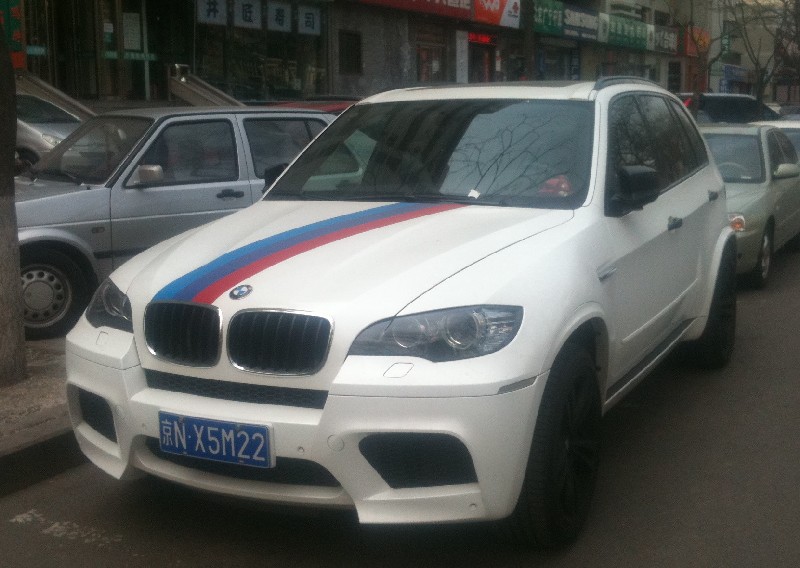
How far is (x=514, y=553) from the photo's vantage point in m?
3.87

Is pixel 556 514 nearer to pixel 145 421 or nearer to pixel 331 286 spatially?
pixel 331 286

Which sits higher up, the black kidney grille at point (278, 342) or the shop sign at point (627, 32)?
the shop sign at point (627, 32)

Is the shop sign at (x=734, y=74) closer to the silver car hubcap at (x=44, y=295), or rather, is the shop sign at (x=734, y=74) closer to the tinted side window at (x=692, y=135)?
the tinted side window at (x=692, y=135)

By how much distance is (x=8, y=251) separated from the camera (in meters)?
5.77

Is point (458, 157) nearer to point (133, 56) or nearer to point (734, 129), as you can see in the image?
point (734, 129)

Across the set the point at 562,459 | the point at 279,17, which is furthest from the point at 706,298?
the point at 279,17

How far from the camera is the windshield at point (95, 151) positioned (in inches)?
301

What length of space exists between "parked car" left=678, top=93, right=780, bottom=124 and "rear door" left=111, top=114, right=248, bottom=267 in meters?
15.4

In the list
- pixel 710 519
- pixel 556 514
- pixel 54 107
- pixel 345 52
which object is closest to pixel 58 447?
pixel 556 514

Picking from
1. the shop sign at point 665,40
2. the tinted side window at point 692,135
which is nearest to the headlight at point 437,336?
Answer: the tinted side window at point 692,135

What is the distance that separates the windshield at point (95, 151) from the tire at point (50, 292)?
674 mm

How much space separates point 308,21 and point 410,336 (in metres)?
23.3

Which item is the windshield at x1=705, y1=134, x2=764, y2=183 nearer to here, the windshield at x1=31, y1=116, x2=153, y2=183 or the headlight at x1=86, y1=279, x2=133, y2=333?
the windshield at x1=31, y1=116, x2=153, y2=183

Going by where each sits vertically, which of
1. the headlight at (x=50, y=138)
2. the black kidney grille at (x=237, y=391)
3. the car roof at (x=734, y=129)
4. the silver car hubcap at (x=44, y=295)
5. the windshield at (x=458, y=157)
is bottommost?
the silver car hubcap at (x=44, y=295)
